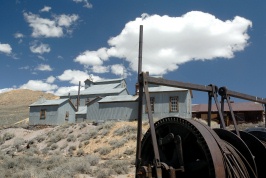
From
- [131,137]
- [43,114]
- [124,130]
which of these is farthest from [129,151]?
[43,114]

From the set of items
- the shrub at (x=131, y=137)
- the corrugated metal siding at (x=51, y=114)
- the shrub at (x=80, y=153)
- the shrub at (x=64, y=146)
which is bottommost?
the shrub at (x=80, y=153)

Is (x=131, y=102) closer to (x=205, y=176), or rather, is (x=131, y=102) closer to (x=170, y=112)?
(x=170, y=112)

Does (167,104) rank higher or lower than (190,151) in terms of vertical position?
higher

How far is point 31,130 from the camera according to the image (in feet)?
138

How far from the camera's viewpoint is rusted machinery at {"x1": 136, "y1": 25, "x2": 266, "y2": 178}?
4547mm

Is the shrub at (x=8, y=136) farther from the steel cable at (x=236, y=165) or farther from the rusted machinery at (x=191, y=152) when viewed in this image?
the steel cable at (x=236, y=165)

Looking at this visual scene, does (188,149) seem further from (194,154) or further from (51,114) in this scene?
(51,114)

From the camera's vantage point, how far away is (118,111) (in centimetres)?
3662

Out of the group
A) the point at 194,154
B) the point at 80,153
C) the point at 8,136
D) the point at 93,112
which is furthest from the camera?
the point at 93,112

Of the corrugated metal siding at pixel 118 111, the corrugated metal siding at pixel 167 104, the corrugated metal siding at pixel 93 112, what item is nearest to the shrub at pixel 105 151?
the corrugated metal siding at pixel 118 111

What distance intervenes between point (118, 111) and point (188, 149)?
31.8 m

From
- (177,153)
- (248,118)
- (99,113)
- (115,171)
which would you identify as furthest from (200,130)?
(248,118)

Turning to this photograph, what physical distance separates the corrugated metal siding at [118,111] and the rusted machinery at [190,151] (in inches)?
1167

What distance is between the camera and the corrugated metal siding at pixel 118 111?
117 feet
